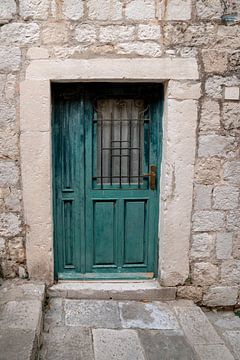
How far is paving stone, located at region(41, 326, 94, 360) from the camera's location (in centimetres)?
256

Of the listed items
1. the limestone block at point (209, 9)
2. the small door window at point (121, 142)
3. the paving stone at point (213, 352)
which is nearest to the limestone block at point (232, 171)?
the small door window at point (121, 142)

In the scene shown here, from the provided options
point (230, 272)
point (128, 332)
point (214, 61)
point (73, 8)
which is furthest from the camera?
point (230, 272)

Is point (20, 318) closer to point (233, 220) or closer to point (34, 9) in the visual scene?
point (233, 220)

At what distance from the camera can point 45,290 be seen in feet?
10.6

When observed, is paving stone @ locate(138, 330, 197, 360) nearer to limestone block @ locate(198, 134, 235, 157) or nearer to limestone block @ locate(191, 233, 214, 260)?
limestone block @ locate(191, 233, 214, 260)

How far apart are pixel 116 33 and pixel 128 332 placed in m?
2.53

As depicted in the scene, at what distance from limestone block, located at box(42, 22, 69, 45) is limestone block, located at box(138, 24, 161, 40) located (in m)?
0.64

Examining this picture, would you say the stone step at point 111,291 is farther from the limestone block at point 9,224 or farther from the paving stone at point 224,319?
the limestone block at point 9,224

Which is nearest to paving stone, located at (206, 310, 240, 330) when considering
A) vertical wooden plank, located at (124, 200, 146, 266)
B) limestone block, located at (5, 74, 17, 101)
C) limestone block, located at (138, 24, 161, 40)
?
vertical wooden plank, located at (124, 200, 146, 266)

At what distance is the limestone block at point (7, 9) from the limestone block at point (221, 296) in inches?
122

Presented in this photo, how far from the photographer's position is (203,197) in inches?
129

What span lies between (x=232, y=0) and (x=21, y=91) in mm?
2002

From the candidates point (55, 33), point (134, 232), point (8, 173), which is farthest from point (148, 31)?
point (134, 232)

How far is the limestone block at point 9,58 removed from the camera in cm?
298
